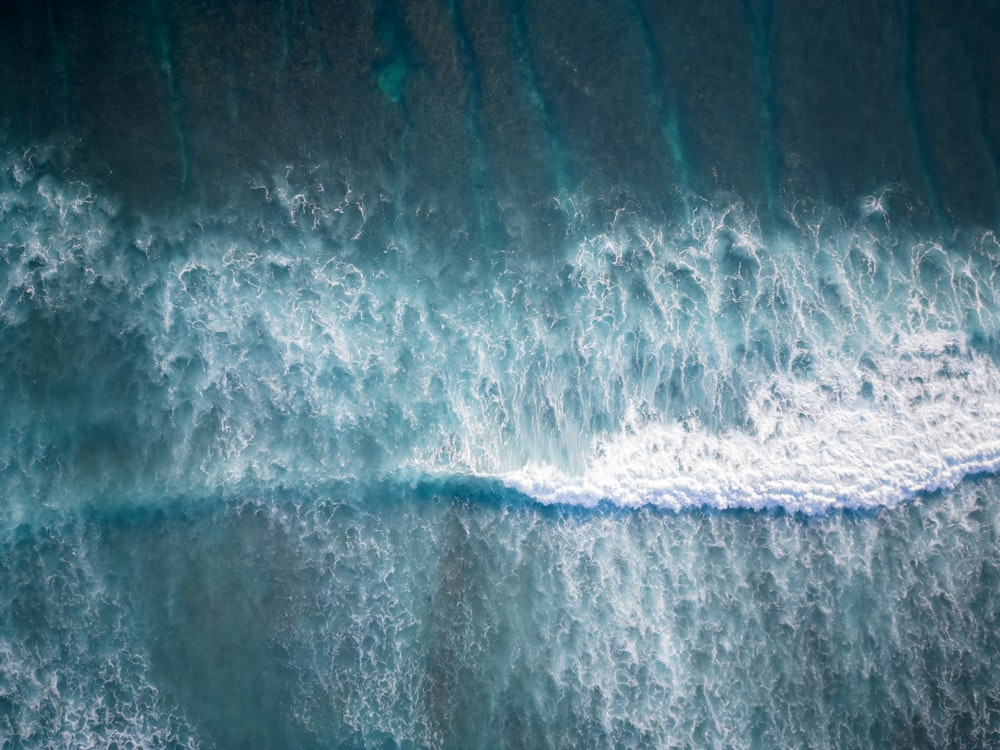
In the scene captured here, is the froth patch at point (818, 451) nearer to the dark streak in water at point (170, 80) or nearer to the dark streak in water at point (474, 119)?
the dark streak in water at point (474, 119)

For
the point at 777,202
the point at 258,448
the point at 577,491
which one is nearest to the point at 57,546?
the point at 258,448

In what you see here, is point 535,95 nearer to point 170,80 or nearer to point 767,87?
point 767,87

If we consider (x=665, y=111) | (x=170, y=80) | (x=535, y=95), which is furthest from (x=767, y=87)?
(x=170, y=80)

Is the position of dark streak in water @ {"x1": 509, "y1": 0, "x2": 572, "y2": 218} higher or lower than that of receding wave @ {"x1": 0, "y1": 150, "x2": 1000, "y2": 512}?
higher

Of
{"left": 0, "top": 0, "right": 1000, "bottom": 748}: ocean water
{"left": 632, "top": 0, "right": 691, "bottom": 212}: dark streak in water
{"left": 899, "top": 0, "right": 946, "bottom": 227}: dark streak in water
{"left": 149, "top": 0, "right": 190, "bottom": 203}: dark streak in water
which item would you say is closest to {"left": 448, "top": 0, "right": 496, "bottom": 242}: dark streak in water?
{"left": 0, "top": 0, "right": 1000, "bottom": 748}: ocean water

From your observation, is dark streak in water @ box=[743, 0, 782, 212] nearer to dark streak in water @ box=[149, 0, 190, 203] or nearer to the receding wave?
the receding wave

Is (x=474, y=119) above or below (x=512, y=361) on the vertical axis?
above

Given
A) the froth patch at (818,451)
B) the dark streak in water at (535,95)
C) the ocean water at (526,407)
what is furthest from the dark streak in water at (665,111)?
the froth patch at (818,451)

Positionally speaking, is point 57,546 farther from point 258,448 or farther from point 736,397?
point 736,397
